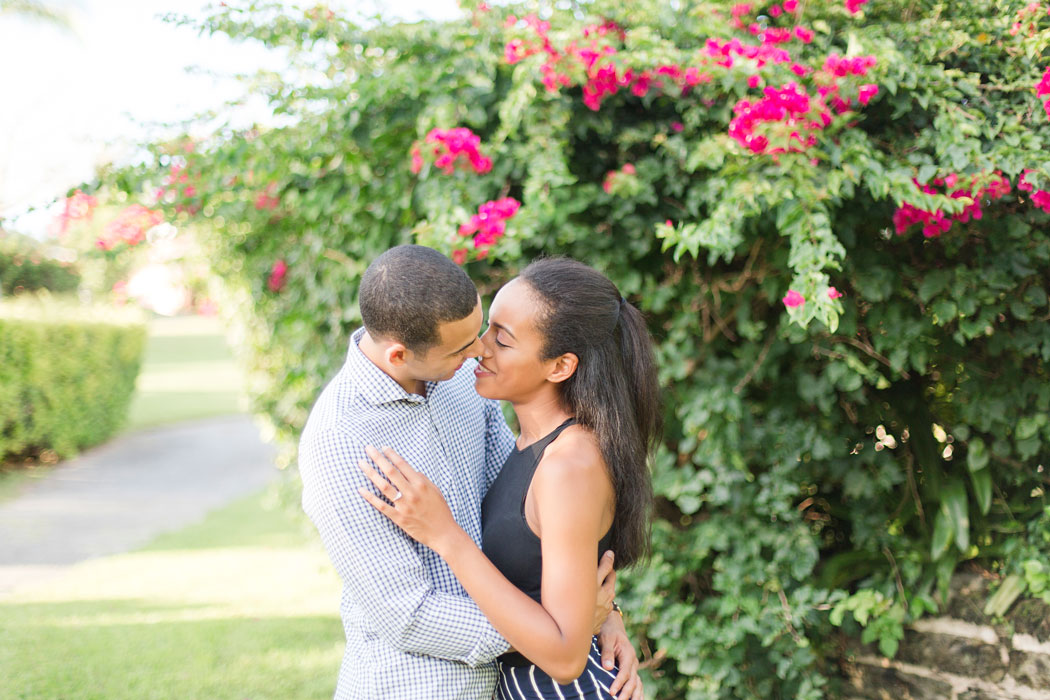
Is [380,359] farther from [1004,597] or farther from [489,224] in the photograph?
[1004,597]

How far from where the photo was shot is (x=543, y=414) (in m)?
2.02

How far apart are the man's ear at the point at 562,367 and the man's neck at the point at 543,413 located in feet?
0.18

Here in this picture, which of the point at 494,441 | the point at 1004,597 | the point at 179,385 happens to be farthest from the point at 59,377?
the point at 1004,597

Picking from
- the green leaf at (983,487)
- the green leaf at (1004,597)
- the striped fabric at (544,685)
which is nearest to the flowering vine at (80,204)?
the striped fabric at (544,685)

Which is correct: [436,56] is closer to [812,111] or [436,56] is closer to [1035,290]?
[812,111]

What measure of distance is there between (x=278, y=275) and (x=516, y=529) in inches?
127

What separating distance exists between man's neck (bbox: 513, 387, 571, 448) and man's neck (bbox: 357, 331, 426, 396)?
304 millimetres

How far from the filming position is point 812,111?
2.62 metres

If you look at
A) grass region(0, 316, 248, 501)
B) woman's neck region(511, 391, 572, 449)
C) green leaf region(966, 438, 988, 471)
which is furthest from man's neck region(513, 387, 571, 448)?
grass region(0, 316, 248, 501)

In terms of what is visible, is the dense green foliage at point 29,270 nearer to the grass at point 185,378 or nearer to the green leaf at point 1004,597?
the grass at point 185,378

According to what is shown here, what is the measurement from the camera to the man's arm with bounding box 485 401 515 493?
2248 millimetres

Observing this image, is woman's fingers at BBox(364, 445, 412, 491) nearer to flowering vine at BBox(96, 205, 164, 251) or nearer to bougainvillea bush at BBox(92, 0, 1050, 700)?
bougainvillea bush at BBox(92, 0, 1050, 700)

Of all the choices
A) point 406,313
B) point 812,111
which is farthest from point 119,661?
point 812,111

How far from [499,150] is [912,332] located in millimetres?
1637
